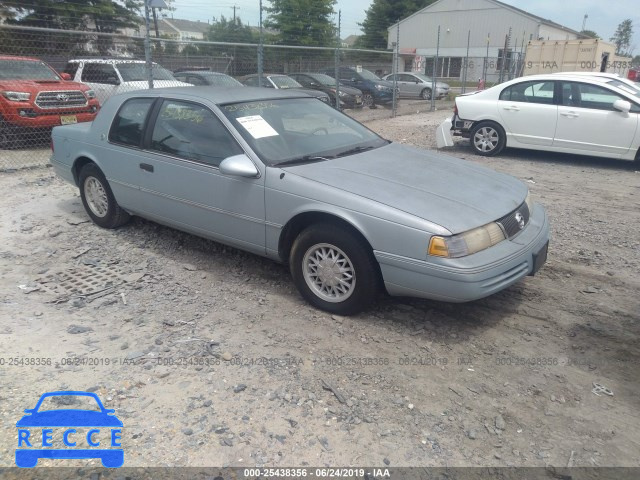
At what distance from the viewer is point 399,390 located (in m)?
3.02

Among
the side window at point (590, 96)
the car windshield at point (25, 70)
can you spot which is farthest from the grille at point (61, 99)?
the side window at point (590, 96)

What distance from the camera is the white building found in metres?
42.1

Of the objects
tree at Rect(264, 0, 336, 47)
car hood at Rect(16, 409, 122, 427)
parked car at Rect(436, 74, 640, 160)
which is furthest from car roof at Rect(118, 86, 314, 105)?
tree at Rect(264, 0, 336, 47)

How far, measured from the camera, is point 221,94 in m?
4.55

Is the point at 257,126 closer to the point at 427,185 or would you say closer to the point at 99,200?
the point at 427,185

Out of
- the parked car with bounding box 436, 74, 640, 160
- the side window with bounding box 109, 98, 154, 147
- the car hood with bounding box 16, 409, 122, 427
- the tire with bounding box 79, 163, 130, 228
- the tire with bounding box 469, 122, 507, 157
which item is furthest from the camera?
the tire with bounding box 469, 122, 507, 157

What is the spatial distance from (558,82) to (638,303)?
611 cm

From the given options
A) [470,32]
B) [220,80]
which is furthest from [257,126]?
[470,32]

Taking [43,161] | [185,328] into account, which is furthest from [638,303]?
[43,161]

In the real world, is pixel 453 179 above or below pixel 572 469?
above

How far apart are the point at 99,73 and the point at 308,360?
10.7 metres

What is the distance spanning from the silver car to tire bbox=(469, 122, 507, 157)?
552 cm

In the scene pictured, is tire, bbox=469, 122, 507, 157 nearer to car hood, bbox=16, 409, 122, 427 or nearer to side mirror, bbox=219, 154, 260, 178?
side mirror, bbox=219, 154, 260, 178

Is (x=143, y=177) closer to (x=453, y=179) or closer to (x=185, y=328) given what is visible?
(x=185, y=328)
